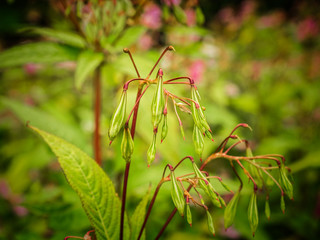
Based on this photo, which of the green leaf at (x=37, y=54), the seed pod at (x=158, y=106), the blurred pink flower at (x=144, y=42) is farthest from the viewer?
the blurred pink flower at (x=144, y=42)

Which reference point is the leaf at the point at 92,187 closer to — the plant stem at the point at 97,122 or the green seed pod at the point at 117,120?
the green seed pod at the point at 117,120

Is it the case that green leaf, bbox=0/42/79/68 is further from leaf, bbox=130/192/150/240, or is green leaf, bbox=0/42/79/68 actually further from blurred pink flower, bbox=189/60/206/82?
blurred pink flower, bbox=189/60/206/82

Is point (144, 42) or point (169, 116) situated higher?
point (144, 42)

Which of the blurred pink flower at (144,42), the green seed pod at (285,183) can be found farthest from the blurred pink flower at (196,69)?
the green seed pod at (285,183)

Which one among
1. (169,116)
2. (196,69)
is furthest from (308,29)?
(169,116)

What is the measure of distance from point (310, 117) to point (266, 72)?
63 cm

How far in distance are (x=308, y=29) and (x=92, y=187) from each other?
2291 mm

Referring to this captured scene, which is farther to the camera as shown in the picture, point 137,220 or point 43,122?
point 43,122

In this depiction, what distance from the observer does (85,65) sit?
1.65ft

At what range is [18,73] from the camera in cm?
195

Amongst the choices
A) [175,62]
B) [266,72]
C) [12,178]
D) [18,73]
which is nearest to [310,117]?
[266,72]

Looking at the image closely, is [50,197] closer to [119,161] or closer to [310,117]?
[119,161]

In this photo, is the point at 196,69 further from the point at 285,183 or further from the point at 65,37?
the point at 285,183

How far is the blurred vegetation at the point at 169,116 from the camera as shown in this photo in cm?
63
